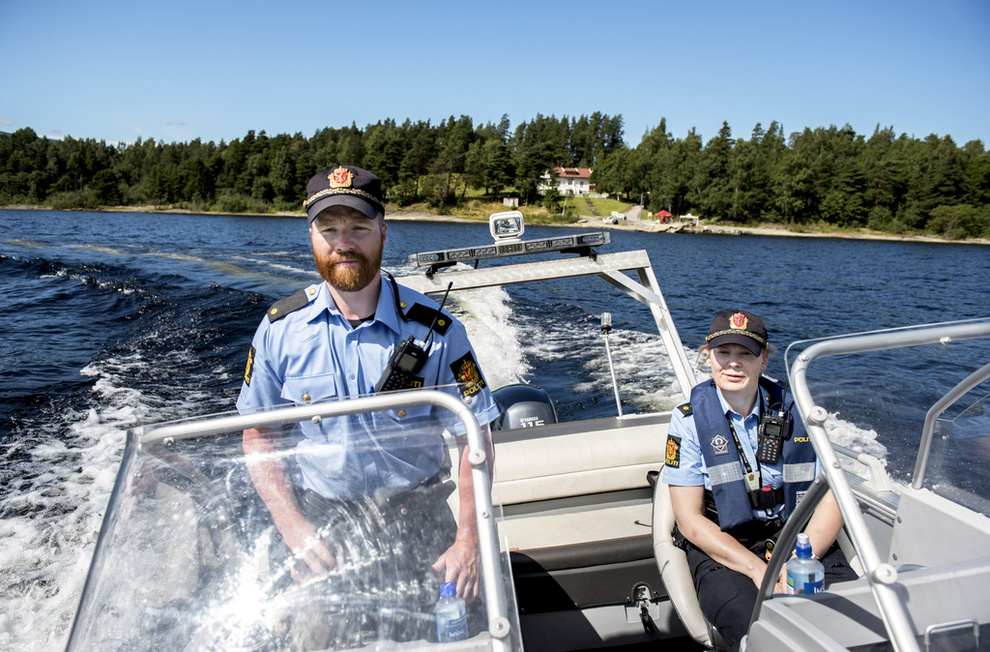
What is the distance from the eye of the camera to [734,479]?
2369mm

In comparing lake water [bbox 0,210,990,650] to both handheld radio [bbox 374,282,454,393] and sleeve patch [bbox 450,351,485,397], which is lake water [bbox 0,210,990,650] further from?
handheld radio [bbox 374,282,454,393]

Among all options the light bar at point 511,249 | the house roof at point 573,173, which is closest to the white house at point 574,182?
the house roof at point 573,173

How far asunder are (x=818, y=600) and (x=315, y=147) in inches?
3849

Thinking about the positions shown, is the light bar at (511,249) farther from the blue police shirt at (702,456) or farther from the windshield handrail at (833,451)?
the windshield handrail at (833,451)

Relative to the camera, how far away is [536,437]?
3.70 m

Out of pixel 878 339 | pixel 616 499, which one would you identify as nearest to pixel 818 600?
pixel 878 339

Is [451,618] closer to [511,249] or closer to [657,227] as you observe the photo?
[511,249]

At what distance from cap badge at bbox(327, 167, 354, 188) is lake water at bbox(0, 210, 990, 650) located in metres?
1.52

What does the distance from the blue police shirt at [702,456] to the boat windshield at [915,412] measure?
0.43 metres

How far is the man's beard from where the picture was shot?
191cm

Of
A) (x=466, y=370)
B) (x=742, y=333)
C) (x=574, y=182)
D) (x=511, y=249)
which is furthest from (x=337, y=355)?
(x=574, y=182)

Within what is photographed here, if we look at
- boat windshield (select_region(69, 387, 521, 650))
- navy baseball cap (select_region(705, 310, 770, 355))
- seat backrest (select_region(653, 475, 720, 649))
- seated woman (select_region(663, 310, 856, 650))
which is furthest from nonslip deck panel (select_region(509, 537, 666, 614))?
boat windshield (select_region(69, 387, 521, 650))

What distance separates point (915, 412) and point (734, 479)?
2.20ft

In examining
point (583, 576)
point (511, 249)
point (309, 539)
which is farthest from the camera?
point (511, 249)
